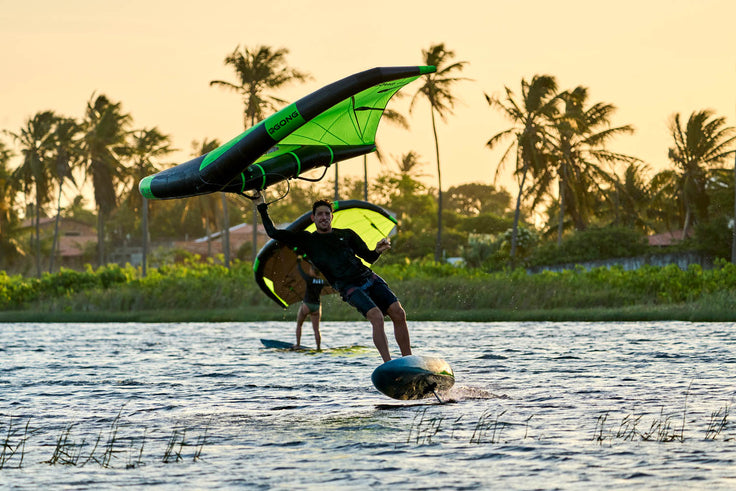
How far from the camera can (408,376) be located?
9.73 metres

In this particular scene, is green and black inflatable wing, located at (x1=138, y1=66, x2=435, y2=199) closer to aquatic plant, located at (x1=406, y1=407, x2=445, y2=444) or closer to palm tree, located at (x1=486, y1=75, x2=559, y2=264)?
aquatic plant, located at (x1=406, y1=407, x2=445, y2=444)

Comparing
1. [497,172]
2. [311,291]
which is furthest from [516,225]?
[311,291]

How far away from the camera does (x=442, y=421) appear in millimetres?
8812

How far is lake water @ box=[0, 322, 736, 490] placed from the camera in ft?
21.8

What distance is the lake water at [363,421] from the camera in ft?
21.8

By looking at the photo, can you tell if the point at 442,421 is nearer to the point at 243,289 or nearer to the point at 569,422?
the point at 569,422

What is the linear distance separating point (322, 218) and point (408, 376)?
6.38 feet

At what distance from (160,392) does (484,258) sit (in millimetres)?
43925

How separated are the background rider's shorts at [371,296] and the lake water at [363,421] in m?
0.93

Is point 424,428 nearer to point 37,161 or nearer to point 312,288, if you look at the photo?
point 312,288

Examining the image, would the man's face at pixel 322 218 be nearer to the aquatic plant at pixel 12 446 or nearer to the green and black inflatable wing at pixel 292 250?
the aquatic plant at pixel 12 446

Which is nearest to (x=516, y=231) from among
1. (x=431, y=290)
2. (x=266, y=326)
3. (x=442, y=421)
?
(x=431, y=290)

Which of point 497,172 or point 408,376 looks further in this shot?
point 497,172

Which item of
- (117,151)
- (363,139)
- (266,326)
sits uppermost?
(117,151)
